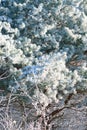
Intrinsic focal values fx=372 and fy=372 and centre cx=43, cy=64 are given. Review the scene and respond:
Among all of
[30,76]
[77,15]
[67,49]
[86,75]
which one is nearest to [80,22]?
[77,15]

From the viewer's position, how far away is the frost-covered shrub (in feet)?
18.1

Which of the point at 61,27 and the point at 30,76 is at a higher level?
the point at 61,27

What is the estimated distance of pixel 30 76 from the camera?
18.0 ft

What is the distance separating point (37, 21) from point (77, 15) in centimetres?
68

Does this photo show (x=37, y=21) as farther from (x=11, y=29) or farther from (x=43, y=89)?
(x=43, y=89)

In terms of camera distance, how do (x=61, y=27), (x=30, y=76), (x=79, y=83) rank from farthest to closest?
1. (x=61, y=27)
2. (x=79, y=83)
3. (x=30, y=76)

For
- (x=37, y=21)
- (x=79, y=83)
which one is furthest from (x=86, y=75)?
(x=37, y=21)

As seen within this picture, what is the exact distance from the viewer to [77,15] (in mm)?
6133

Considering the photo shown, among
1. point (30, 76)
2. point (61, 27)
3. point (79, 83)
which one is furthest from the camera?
point (61, 27)

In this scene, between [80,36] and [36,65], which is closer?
[36,65]

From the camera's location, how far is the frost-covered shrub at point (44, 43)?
5.52 metres

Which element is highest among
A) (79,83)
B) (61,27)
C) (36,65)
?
(61,27)

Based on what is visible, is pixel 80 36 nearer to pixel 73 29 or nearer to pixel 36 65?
pixel 73 29

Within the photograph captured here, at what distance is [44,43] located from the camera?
19.8 ft
